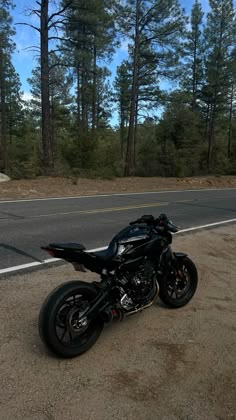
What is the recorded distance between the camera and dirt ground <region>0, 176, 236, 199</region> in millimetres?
15469

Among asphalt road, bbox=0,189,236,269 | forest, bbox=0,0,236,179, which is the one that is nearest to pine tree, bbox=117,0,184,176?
forest, bbox=0,0,236,179

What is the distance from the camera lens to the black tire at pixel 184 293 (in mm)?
4207

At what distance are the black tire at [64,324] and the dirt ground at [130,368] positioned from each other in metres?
0.11

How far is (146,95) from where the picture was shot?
28953mm

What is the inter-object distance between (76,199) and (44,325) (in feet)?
37.4

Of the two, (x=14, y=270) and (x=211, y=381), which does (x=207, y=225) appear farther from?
(x=211, y=381)

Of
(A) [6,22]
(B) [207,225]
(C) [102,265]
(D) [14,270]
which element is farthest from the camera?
(A) [6,22]

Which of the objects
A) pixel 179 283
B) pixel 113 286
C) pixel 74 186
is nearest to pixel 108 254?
pixel 113 286

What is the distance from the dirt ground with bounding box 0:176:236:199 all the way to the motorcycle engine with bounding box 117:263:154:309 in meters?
11.4

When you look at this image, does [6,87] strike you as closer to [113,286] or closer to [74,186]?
[74,186]

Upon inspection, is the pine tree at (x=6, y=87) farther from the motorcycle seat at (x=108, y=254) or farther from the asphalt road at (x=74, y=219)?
the motorcycle seat at (x=108, y=254)

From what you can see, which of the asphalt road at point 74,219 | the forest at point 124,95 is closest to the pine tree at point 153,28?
the forest at point 124,95

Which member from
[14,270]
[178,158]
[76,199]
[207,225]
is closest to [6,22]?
[178,158]

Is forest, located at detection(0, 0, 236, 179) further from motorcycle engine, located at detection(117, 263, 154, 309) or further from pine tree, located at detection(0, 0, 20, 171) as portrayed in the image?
motorcycle engine, located at detection(117, 263, 154, 309)
